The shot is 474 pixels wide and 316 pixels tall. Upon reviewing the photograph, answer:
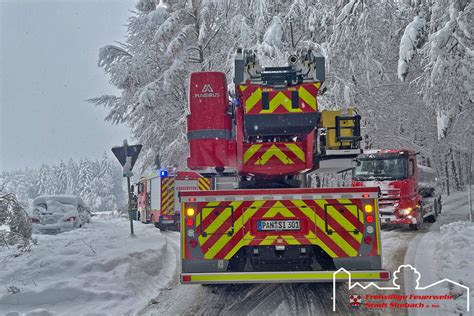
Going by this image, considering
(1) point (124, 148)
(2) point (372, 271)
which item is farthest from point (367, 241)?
(1) point (124, 148)

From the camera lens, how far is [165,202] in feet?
66.8

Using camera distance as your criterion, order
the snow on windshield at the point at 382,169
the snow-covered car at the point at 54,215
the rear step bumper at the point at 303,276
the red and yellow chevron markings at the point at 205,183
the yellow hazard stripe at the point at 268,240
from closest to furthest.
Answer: the rear step bumper at the point at 303,276
the yellow hazard stripe at the point at 268,240
the red and yellow chevron markings at the point at 205,183
the snow on windshield at the point at 382,169
the snow-covered car at the point at 54,215

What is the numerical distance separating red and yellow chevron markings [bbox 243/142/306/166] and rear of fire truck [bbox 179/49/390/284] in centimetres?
1

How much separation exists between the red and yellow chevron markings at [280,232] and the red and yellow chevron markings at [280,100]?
120 centimetres

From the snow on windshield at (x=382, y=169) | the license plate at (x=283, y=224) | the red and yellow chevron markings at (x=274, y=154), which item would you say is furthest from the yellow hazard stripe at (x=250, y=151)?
the snow on windshield at (x=382, y=169)

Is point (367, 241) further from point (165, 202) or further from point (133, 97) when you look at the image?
point (133, 97)

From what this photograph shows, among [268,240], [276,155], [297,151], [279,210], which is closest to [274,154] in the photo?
[276,155]

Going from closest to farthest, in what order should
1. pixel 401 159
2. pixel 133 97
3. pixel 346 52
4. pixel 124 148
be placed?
pixel 346 52 → pixel 124 148 → pixel 401 159 → pixel 133 97

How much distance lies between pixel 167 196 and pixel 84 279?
13319 millimetres

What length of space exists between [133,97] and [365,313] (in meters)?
18.1

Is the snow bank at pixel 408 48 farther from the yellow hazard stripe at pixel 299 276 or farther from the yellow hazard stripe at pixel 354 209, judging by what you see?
the yellow hazard stripe at pixel 299 276

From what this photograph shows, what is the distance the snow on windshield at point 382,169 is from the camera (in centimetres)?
1550

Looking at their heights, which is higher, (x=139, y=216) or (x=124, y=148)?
(x=124, y=148)

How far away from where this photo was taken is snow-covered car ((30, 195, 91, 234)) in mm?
18203
